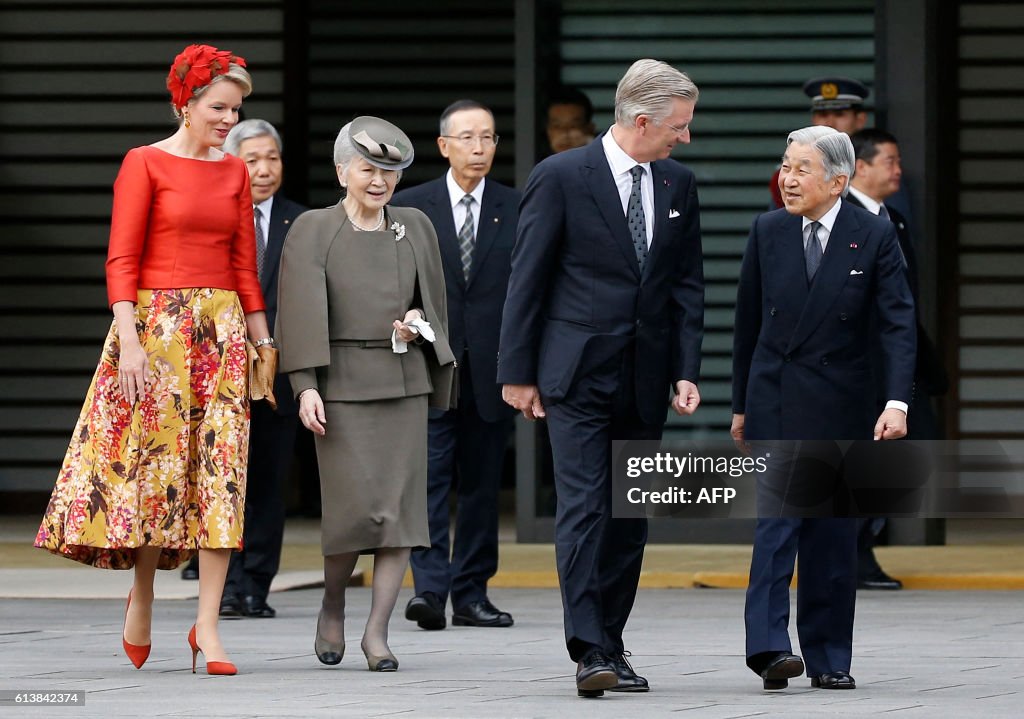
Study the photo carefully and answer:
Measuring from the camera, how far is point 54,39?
13516 mm

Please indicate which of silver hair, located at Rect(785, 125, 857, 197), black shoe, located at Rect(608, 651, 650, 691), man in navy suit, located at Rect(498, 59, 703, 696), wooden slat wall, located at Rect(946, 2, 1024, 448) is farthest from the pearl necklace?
wooden slat wall, located at Rect(946, 2, 1024, 448)

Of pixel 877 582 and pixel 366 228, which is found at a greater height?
pixel 366 228

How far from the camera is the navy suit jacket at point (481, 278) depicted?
838cm

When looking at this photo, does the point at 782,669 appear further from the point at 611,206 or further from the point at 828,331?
the point at 611,206

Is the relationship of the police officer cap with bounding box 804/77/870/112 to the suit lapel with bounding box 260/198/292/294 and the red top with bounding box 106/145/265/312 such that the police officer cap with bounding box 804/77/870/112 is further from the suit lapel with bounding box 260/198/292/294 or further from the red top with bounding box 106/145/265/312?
the red top with bounding box 106/145/265/312

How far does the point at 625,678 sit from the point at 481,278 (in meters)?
2.47

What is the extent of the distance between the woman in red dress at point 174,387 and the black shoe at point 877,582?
12.7ft

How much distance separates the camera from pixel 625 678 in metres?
6.39

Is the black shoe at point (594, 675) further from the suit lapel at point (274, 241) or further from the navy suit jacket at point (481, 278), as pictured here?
the suit lapel at point (274, 241)

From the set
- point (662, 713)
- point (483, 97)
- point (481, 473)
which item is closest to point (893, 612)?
point (481, 473)

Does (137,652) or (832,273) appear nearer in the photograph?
(832,273)

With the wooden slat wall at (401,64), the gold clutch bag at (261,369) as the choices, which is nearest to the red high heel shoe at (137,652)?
the gold clutch bag at (261,369)

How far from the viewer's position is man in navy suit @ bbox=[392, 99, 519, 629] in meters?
8.38

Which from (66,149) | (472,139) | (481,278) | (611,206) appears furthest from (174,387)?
(66,149)
